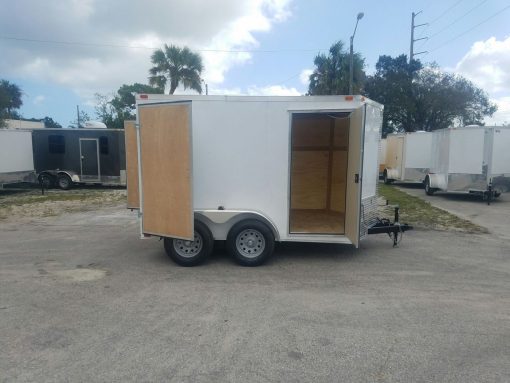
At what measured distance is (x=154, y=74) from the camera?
25.9 m

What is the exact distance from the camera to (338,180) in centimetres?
852

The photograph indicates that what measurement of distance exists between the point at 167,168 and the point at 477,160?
38.4ft

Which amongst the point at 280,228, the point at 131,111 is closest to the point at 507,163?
the point at 280,228

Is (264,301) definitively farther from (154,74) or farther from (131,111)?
(131,111)

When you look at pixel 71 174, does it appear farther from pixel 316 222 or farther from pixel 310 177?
pixel 316 222

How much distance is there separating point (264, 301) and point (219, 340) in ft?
3.50

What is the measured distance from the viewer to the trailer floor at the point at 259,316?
A: 3277mm

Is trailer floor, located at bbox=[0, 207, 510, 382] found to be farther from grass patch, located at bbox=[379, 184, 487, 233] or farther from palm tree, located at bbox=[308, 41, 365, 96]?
palm tree, located at bbox=[308, 41, 365, 96]

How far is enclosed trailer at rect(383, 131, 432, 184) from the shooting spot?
17.7 m

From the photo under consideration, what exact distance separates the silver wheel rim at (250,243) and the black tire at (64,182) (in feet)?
44.2

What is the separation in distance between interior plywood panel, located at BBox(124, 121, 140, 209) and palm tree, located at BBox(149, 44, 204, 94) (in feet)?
64.5

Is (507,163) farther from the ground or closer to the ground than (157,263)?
farther from the ground

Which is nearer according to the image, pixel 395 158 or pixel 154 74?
pixel 395 158

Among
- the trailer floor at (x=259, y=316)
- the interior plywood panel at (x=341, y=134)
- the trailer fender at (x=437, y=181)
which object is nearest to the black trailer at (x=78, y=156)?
the trailer floor at (x=259, y=316)
